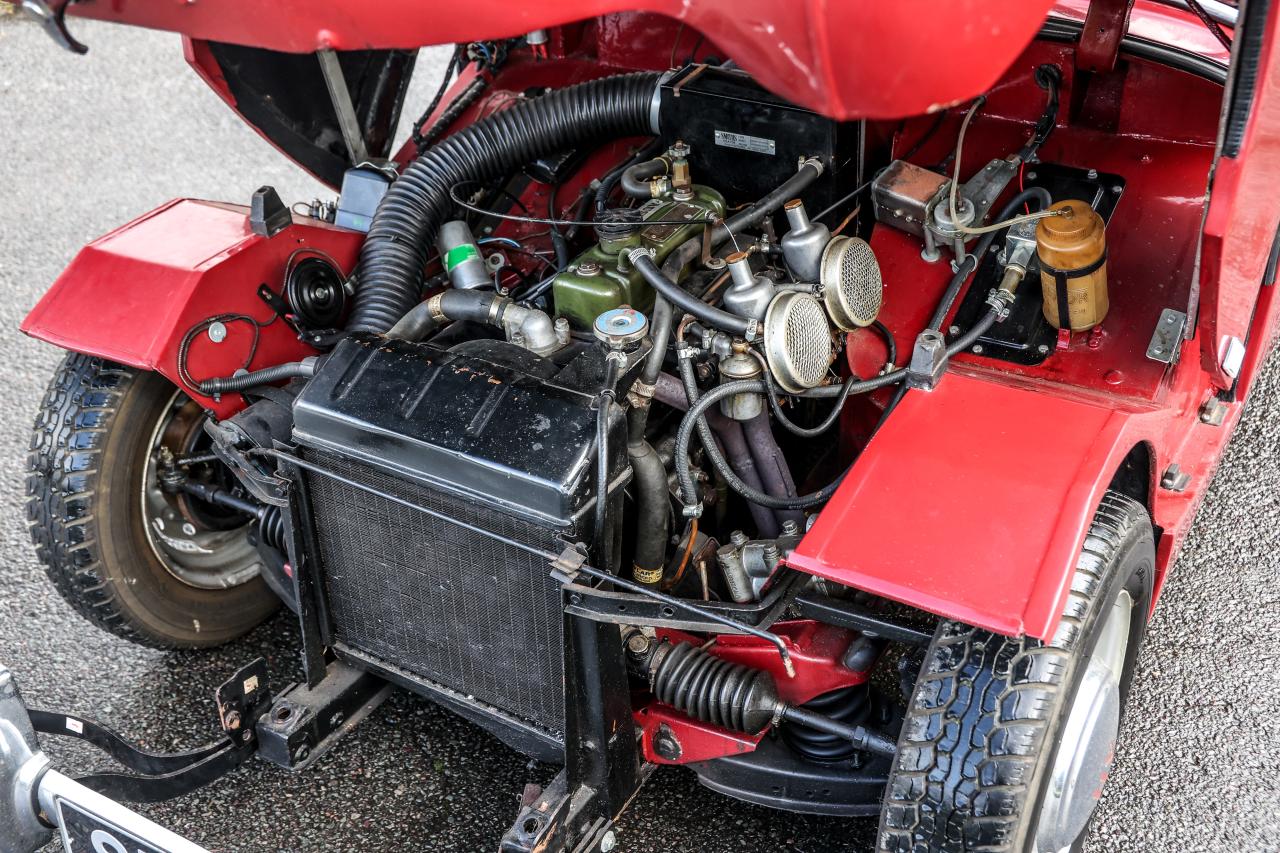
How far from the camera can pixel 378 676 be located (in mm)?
2506

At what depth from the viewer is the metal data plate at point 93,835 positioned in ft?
6.02

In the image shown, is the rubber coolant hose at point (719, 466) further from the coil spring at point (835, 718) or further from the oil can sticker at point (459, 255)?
the oil can sticker at point (459, 255)

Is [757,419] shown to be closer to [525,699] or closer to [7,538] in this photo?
[525,699]

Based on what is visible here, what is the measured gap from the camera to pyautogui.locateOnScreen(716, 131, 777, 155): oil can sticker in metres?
2.40

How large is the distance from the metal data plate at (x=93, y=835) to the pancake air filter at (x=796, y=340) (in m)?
1.24

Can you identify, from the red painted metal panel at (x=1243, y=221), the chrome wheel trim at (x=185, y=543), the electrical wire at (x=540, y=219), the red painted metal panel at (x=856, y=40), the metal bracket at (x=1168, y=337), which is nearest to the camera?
the red painted metal panel at (x=856, y=40)

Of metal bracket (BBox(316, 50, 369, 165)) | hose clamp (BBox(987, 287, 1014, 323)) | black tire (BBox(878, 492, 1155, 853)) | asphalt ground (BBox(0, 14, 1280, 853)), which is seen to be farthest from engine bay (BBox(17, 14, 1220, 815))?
metal bracket (BBox(316, 50, 369, 165))

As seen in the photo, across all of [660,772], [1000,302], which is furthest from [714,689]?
[1000,302]

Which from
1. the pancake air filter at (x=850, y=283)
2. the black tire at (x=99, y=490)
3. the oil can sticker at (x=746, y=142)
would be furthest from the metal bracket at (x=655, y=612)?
the black tire at (x=99, y=490)

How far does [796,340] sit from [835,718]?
0.72m

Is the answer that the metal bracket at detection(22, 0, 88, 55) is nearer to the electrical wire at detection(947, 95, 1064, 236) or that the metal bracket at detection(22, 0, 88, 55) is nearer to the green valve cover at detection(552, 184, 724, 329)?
the green valve cover at detection(552, 184, 724, 329)

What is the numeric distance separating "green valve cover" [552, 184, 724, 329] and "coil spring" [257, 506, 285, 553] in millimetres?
753

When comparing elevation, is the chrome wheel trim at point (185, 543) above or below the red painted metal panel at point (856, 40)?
below

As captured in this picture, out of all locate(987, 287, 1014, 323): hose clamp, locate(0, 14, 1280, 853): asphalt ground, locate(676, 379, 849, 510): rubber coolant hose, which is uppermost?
locate(987, 287, 1014, 323): hose clamp
